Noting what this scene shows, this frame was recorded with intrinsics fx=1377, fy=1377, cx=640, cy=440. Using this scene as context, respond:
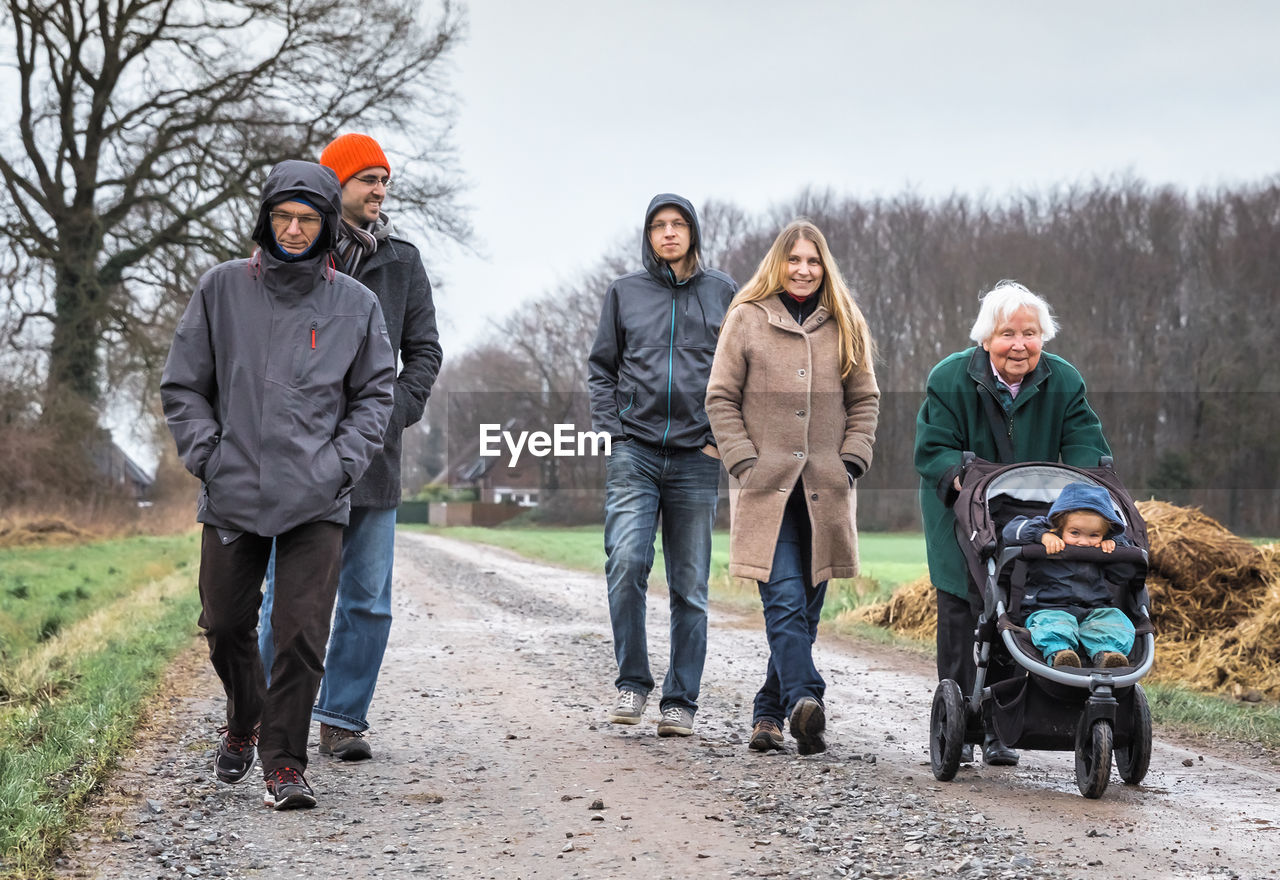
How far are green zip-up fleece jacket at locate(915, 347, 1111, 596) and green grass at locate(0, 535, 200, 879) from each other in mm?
3319

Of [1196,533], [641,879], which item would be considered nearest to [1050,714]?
[641,879]

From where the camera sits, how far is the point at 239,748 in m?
4.91

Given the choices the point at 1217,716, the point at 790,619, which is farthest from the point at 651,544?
the point at 1217,716

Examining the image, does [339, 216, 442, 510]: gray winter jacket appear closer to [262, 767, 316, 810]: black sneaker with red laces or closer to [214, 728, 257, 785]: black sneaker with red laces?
[214, 728, 257, 785]: black sneaker with red laces

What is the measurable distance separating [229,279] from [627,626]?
2.51 metres

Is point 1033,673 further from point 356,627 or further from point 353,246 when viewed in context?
point 353,246

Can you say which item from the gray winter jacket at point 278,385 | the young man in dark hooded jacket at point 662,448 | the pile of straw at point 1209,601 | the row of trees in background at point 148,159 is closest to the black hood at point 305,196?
the gray winter jacket at point 278,385

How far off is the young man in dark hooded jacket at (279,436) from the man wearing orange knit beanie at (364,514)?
64cm

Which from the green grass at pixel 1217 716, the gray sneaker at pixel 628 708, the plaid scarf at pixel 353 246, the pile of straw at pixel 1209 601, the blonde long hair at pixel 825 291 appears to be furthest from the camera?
the pile of straw at pixel 1209 601

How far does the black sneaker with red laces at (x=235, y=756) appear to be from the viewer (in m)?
4.89

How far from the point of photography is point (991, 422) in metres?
5.57

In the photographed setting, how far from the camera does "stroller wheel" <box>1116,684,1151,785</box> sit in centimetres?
475

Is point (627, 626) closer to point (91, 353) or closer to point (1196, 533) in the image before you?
point (1196, 533)

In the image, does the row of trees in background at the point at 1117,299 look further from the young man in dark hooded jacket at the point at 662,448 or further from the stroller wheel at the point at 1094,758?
the stroller wheel at the point at 1094,758
